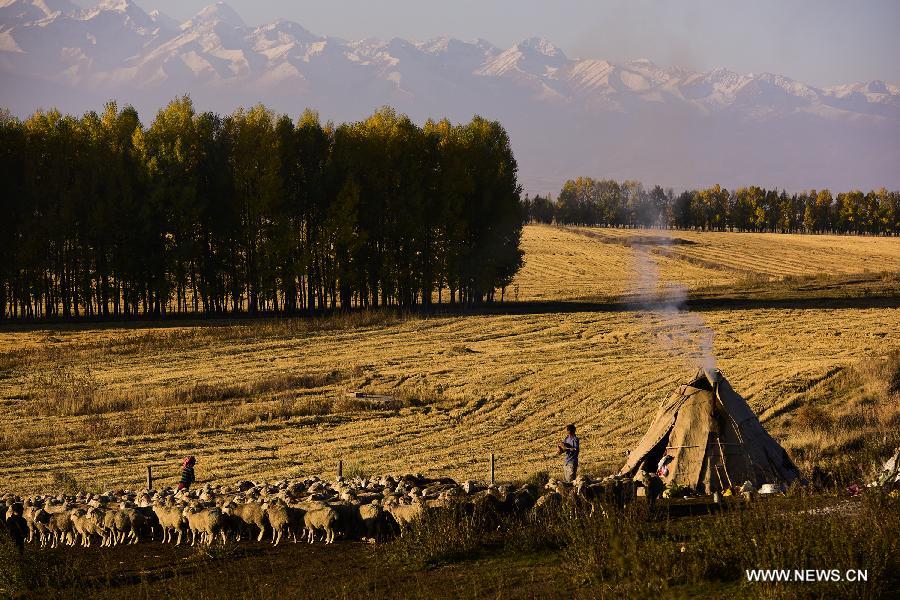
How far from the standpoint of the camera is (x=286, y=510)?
19.2 metres

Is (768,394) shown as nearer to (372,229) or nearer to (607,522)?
(607,522)

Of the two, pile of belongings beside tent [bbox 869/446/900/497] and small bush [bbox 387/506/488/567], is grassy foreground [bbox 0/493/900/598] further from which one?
pile of belongings beside tent [bbox 869/446/900/497]

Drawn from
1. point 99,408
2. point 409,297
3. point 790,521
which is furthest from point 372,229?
point 790,521

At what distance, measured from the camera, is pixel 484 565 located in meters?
16.4

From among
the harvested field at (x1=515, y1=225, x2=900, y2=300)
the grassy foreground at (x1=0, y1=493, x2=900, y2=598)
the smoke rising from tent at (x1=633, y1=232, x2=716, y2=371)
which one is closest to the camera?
→ the grassy foreground at (x1=0, y1=493, x2=900, y2=598)

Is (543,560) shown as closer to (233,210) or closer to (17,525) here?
(17,525)

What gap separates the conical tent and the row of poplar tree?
4921 cm

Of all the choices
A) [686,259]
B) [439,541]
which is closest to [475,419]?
[439,541]

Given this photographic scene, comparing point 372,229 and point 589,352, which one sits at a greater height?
point 372,229

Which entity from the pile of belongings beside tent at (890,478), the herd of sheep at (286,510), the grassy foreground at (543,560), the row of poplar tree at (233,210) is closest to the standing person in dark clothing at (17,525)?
the herd of sheep at (286,510)

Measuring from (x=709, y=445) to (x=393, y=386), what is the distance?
75.1 feet

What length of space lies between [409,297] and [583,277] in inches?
1181

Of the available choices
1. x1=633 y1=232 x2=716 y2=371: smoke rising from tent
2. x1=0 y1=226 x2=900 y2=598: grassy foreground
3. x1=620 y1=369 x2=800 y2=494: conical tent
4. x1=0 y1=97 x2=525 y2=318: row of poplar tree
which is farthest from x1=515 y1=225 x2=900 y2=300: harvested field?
x1=620 y1=369 x2=800 y2=494: conical tent

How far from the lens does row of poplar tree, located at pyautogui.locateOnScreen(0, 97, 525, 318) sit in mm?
67625
